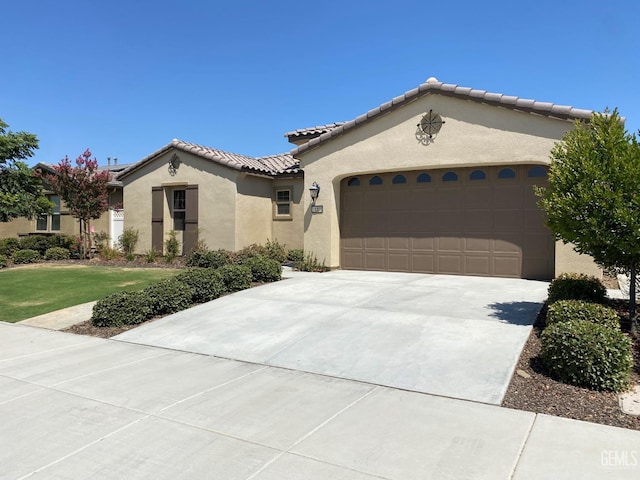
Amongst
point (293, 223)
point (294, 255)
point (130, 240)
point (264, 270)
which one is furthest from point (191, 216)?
point (264, 270)

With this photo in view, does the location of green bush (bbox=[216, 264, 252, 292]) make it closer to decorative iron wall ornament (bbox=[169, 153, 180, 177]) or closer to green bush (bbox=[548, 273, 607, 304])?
green bush (bbox=[548, 273, 607, 304])

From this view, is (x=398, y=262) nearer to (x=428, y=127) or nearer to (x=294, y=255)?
(x=428, y=127)

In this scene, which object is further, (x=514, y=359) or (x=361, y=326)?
(x=361, y=326)

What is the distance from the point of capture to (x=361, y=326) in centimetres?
750

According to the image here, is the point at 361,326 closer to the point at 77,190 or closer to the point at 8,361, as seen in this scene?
the point at 8,361

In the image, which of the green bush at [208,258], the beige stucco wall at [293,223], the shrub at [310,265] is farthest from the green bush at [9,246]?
the shrub at [310,265]

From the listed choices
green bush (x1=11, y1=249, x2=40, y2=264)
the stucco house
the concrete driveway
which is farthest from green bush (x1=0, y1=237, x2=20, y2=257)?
the concrete driveway

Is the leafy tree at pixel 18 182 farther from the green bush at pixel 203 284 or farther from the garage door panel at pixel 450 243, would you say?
the garage door panel at pixel 450 243

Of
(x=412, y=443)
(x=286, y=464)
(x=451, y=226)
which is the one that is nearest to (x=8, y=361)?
(x=286, y=464)

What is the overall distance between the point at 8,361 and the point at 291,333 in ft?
13.0

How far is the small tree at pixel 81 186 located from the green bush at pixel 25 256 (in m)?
2.54

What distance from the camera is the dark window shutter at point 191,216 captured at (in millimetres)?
17547

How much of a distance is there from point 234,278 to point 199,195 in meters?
7.53

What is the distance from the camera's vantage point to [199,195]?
688 inches
